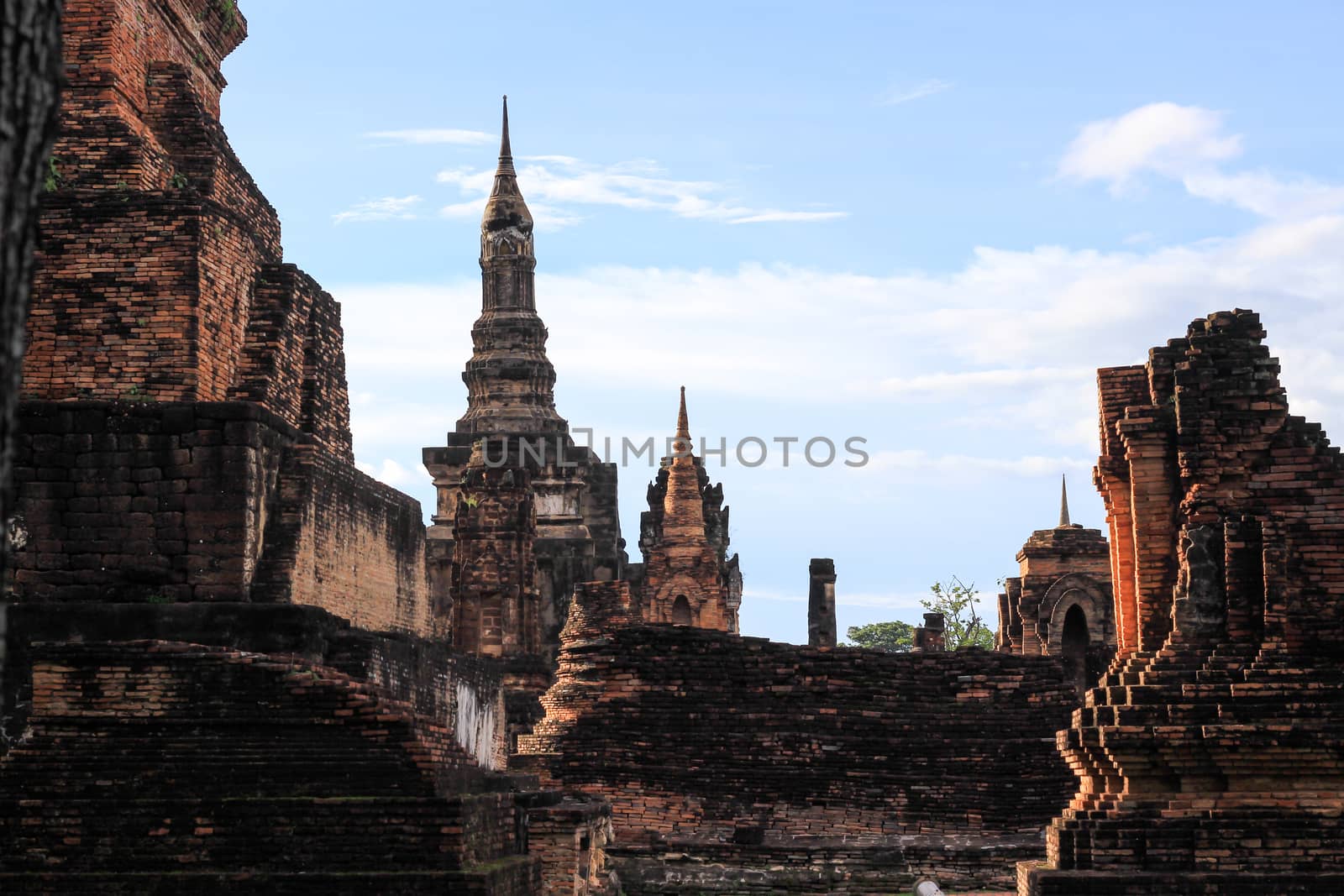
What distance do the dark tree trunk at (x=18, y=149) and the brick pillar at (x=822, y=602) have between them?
120ft

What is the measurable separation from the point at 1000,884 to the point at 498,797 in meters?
5.78

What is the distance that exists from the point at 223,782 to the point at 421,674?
10.2ft

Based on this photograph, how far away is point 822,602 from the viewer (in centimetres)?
4000

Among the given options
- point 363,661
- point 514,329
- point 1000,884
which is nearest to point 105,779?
point 363,661

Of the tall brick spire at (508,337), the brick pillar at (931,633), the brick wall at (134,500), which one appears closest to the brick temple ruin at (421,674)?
the brick wall at (134,500)

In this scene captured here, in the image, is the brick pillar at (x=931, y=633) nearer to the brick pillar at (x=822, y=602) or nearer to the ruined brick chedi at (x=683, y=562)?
the brick pillar at (x=822, y=602)

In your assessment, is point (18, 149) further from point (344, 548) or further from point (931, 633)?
point (931, 633)

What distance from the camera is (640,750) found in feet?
58.2

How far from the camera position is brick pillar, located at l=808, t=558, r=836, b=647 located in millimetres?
39812

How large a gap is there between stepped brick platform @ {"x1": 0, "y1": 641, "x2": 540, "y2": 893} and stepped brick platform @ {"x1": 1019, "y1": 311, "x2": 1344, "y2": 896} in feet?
12.4

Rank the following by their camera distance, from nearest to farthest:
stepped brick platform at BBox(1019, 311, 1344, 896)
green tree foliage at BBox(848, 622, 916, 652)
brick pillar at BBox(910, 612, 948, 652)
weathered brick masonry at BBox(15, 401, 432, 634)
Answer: stepped brick platform at BBox(1019, 311, 1344, 896) < weathered brick masonry at BBox(15, 401, 432, 634) < brick pillar at BBox(910, 612, 948, 652) < green tree foliage at BBox(848, 622, 916, 652)

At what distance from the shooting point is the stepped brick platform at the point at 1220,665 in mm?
10961

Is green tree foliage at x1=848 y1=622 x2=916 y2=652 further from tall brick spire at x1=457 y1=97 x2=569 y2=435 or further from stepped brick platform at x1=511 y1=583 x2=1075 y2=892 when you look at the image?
stepped brick platform at x1=511 y1=583 x2=1075 y2=892

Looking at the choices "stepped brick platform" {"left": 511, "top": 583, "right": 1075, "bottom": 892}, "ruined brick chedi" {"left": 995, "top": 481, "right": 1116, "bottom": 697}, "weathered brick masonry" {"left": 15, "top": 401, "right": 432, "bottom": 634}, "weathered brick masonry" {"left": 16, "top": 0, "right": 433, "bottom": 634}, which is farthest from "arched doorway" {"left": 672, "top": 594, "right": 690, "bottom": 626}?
"weathered brick masonry" {"left": 15, "top": 401, "right": 432, "bottom": 634}
